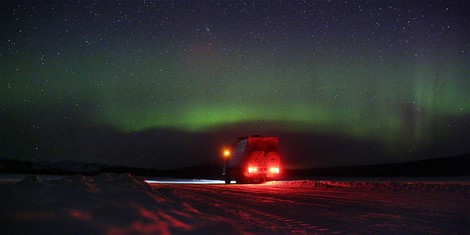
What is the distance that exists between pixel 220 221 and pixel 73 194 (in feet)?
9.76

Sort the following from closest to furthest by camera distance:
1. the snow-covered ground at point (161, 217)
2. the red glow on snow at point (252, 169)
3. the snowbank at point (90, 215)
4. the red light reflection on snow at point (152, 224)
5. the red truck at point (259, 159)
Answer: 1. the snowbank at point (90, 215)
2. the snow-covered ground at point (161, 217)
3. the red light reflection on snow at point (152, 224)
4. the red glow on snow at point (252, 169)
5. the red truck at point (259, 159)

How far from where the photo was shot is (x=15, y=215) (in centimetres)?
694

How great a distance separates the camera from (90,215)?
7574 mm

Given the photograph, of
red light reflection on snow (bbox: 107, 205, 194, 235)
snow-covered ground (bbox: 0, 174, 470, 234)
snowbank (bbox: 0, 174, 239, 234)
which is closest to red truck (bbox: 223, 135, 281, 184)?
snow-covered ground (bbox: 0, 174, 470, 234)

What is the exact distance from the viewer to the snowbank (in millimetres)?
6844

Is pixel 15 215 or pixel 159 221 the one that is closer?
pixel 15 215

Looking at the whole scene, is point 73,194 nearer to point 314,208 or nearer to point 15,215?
point 15,215

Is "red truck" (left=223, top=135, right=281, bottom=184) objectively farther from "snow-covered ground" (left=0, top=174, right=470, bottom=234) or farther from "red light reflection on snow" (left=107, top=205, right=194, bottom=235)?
"red light reflection on snow" (left=107, top=205, right=194, bottom=235)

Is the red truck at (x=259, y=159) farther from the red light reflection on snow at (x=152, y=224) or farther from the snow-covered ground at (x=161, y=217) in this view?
the red light reflection on snow at (x=152, y=224)

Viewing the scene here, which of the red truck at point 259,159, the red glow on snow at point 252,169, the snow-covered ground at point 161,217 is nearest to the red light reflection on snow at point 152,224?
the snow-covered ground at point 161,217

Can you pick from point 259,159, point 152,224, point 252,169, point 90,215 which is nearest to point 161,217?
point 152,224

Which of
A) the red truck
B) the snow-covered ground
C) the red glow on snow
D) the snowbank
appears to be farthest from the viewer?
the red truck

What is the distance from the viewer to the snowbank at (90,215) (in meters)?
6.84

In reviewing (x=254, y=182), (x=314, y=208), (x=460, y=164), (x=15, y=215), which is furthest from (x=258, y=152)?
(x=460, y=164)
